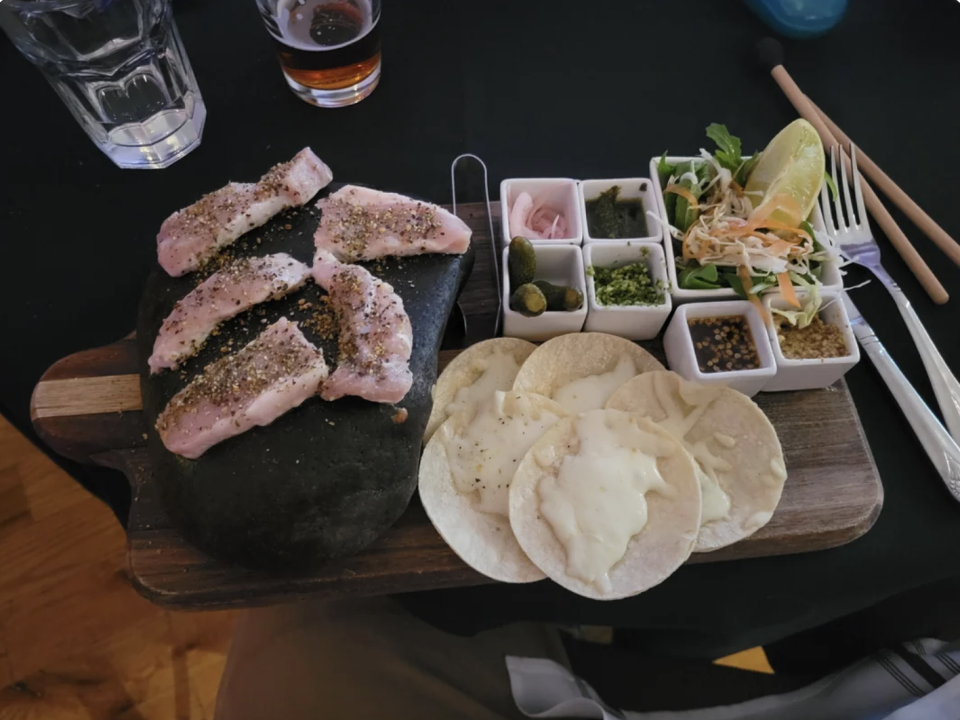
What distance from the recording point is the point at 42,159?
181 centimetres

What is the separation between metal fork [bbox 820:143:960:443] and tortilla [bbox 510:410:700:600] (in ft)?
2.09

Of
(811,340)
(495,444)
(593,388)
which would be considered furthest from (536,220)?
(811,340)

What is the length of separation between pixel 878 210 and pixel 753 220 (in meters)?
0.48

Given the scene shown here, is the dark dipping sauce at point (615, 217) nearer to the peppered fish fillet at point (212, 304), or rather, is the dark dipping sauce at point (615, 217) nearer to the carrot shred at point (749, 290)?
the carrot shred at point (749, 290)

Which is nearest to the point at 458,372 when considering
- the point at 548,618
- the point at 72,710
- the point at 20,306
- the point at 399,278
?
the point at 399,278

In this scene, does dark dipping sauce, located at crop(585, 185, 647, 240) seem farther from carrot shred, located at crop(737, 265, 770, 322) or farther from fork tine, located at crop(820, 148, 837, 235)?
fork tine, located at crop(820, 148, 837, 235)

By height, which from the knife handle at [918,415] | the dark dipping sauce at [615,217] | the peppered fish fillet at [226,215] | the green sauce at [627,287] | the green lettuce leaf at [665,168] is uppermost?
the peppered fish fillet at [226,215]

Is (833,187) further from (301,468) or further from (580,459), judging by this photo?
(301,468)

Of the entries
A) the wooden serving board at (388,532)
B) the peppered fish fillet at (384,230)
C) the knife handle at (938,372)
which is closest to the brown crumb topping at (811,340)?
the wooden serving board at (388,532)

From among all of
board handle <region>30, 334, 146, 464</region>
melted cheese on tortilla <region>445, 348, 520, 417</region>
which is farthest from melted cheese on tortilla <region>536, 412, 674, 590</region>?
board handle <region>30, 334, 146, 464</region>

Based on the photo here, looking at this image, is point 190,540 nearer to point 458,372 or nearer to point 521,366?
point 458,372

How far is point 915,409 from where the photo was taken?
4.89ft

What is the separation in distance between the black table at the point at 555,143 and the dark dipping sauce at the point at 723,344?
1.04 feet

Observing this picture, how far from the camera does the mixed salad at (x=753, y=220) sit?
4.83 feet
